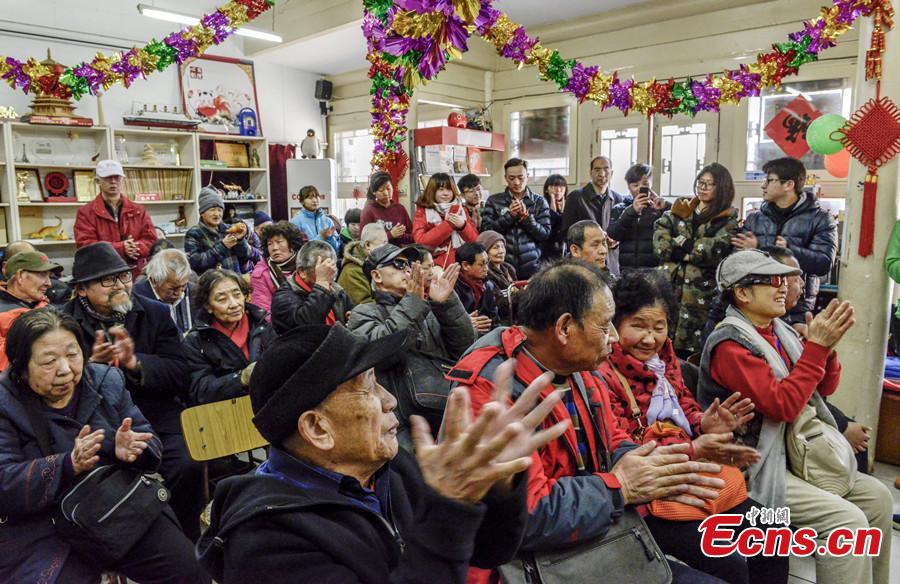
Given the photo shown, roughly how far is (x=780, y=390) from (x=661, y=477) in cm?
73

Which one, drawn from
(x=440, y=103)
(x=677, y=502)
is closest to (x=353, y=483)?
(x=677, y=502)

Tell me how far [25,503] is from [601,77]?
4.39 metres

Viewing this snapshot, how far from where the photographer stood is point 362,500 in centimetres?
118

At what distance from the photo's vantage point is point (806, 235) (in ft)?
11.3

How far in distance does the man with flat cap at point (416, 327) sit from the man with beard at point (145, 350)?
0.85m

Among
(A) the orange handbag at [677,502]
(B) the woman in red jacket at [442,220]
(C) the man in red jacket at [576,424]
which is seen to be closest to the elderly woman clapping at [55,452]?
(C) the man in red jacket at [576,424]

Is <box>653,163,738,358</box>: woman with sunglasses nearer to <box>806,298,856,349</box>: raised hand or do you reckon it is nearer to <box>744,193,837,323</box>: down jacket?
<box>744,193,837,323</box>: down jacket

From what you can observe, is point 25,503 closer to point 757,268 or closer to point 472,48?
point 757,268

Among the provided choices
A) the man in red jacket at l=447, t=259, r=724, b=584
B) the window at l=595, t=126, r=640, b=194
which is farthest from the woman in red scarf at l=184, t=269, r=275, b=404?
the window at l=595, t=126, r=640, b=194

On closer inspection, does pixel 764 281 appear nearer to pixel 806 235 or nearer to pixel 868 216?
pixel 868 216

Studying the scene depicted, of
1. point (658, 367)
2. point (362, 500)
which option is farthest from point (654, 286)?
point (362, 500)

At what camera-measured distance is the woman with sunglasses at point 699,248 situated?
339 cm

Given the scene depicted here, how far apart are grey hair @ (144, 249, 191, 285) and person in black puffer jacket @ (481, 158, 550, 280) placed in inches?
→ 84.4

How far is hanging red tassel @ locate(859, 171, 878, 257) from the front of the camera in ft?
10.1
